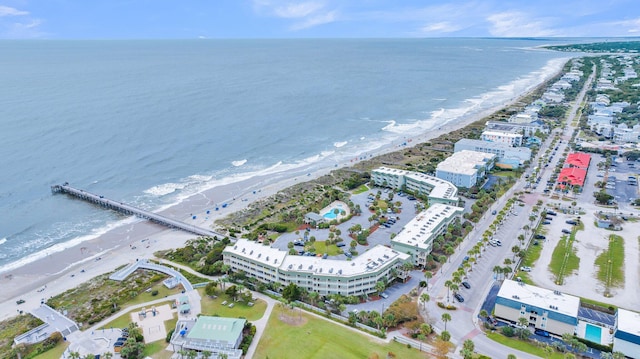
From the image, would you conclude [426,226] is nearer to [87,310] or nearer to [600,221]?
[600,221]

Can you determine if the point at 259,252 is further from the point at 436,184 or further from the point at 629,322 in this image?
the point at 629,322

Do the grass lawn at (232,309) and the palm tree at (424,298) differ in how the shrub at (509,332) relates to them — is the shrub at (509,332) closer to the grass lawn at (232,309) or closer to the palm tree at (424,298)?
the palm tree at (424,298)

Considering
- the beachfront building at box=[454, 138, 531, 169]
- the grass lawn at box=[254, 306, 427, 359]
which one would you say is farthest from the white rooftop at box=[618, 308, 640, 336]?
→ the beachfront building at box=[454, 138, 531, 169]

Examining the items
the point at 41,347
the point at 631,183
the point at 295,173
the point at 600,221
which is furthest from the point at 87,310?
the point at 631,183

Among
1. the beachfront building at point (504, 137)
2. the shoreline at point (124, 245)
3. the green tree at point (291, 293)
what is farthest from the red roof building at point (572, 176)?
the green tree at point (291, 293)

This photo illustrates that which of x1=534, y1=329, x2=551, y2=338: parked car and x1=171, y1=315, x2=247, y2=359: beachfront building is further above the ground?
x1=171, y1=315, x2=247, y2=359: beachfront building

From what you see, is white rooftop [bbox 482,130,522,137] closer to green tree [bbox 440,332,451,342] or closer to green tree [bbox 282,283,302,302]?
green tree [bbox 440,332,451,342]
